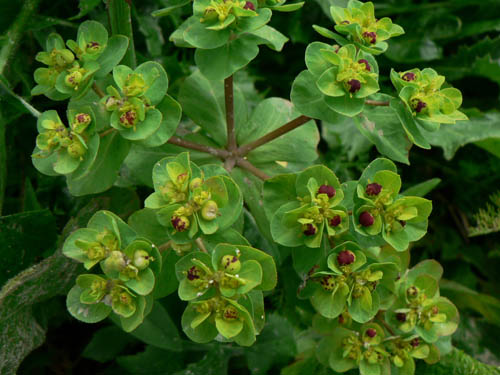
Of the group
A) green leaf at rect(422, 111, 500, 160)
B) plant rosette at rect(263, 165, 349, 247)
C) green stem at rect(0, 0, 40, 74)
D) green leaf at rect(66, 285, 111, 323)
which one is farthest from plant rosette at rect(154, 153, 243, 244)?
green leaf at rect(422, 111, 500, 160)

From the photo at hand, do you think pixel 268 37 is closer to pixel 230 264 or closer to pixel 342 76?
pixel 342 76

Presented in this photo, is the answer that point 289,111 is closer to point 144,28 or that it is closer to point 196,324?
Result: point 144,28

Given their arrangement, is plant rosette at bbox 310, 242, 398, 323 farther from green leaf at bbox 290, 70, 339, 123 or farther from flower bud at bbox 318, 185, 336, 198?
green leaf at bbox 290, 70, 339, 123

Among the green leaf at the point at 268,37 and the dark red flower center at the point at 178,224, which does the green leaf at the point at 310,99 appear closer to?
the green leaf at the point at 268,37

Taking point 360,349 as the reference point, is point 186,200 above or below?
above

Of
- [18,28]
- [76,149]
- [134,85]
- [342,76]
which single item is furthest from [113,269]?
[18,28]
